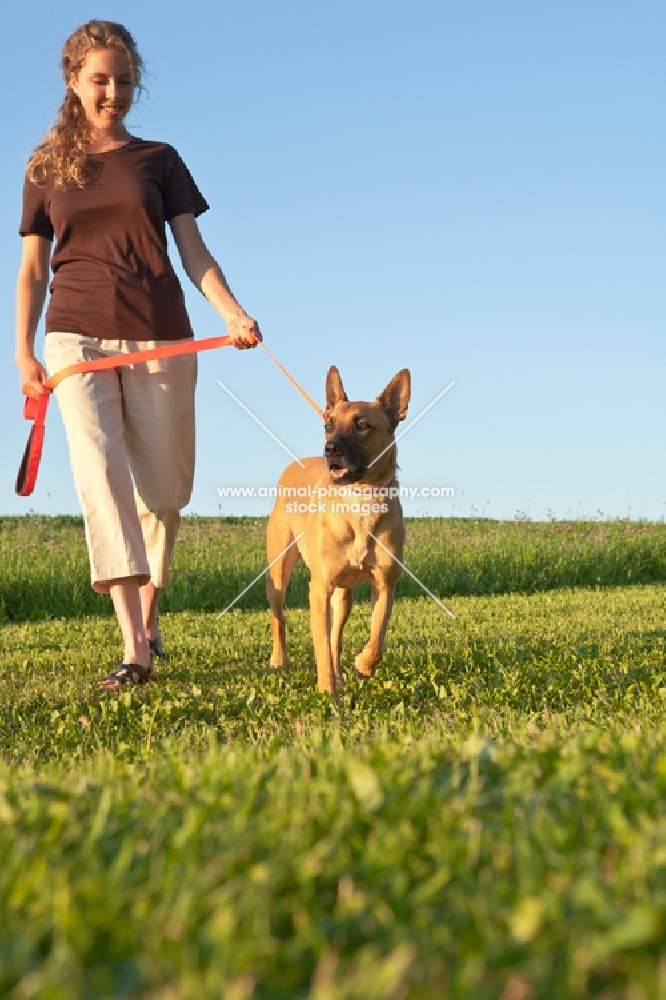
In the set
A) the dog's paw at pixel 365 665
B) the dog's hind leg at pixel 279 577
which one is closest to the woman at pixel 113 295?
the dog's hind leg at pixel 279 577

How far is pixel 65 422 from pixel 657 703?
3811 millimetres

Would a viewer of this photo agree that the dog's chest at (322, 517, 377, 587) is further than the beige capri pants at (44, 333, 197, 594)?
No

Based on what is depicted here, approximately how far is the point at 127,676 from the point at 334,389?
7.25ft

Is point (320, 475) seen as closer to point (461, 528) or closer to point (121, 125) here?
point (121, 125)

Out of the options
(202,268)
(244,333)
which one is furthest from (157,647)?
(202,268)

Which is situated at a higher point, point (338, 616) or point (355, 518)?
point (355, 518)

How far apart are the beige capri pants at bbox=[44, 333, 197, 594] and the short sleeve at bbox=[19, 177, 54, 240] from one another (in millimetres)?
757

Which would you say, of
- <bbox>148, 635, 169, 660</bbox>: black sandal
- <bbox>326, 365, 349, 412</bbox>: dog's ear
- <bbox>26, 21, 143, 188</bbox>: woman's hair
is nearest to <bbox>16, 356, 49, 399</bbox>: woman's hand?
<bbox>26, 21, 143, 188</bbox>: woman's hair

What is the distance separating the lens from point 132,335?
19.2 feet

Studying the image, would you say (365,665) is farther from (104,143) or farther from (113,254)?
(104,143)

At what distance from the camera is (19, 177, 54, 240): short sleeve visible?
602cm

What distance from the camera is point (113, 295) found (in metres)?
5.79

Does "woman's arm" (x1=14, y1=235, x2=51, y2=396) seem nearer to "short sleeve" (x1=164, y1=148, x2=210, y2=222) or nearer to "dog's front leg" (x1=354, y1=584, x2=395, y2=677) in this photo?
"short sleeve" (x1=164, y1=148, x2=210, y2=222)

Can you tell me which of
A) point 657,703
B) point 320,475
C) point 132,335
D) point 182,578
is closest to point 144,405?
point 132,335
